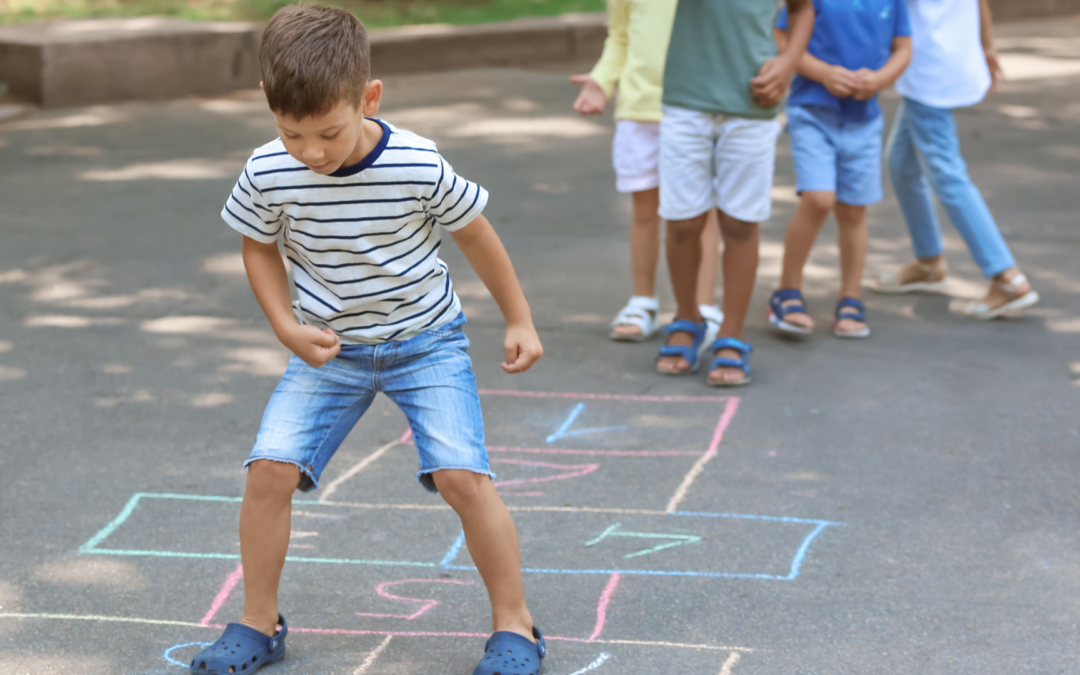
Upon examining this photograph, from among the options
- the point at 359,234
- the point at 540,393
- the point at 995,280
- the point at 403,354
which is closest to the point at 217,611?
the point at 403,354

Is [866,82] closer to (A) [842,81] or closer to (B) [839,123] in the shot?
(A) [842,81]

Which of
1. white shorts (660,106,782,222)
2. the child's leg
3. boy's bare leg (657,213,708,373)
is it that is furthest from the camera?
the child's leg

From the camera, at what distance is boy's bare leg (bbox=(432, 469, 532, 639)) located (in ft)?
8.39

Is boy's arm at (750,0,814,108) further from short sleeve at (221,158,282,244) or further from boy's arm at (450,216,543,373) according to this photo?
short sleeve at (221,158,282,244)

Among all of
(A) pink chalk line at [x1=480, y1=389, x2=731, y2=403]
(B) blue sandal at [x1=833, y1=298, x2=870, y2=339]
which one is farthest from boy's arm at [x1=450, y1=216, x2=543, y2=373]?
(B) blue sandal at [x1=833, y1=298, x2=870, y2=339]

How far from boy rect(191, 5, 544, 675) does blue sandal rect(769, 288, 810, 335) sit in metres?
2.47

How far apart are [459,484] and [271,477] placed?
384mm

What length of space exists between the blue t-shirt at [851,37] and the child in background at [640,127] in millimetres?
530

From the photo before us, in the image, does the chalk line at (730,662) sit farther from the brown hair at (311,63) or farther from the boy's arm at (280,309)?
the brown hair at (311,63)

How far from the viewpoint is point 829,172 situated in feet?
15.4

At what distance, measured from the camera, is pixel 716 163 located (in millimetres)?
4391

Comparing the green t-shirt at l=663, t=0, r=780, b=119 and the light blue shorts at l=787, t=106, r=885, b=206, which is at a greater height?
the green t-shirt at l=663, t=0, r=780, b=119

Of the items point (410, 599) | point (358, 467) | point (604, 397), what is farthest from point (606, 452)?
point (410, 599)

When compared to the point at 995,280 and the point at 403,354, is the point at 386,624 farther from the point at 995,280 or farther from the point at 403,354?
the point at 995,280
